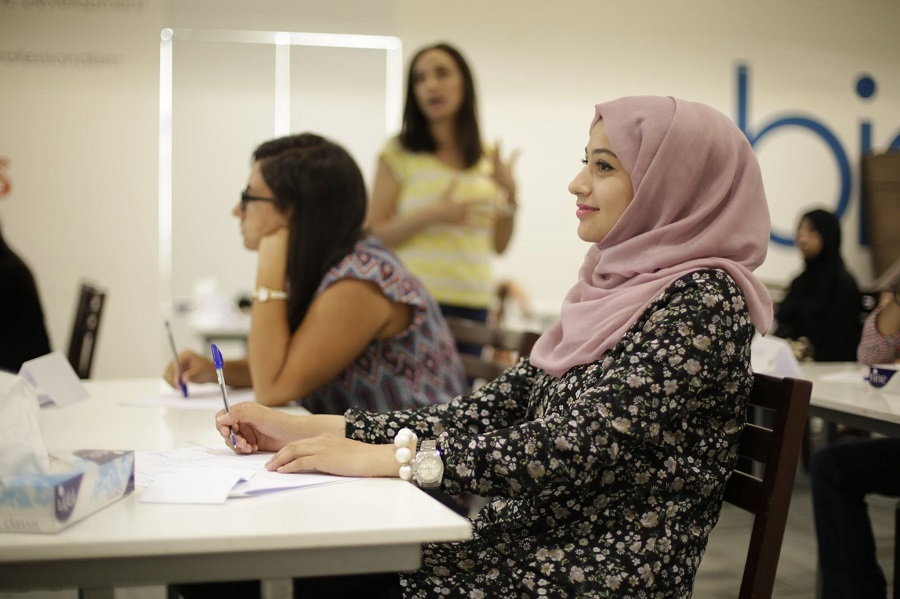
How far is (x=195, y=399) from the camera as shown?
1871 millimetres

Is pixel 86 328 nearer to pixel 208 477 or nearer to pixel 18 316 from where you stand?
pixel 18 316

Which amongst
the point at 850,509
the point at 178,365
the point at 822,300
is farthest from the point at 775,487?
the point at 822,300

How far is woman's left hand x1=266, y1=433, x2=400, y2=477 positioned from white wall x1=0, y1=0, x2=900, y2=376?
14.3 ft

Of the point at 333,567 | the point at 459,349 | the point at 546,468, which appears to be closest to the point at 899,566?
the point at 459,349

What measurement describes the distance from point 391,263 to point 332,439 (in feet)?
2.51

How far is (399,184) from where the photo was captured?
10.3 ft

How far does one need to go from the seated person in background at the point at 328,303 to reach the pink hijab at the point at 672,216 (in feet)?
1.90

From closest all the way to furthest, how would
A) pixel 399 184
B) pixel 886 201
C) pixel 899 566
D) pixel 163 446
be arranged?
pixel 163 446, pixel 899 566, pixel 399 184, pixel 886 201

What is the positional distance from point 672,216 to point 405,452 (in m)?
0.51

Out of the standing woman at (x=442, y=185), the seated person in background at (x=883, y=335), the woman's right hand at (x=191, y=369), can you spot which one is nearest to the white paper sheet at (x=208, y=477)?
the woman's right hand at (x=191, y=369)

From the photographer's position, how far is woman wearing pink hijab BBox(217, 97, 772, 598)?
111 centimetres

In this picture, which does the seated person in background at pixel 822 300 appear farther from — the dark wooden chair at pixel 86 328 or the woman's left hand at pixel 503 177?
the dark wooden chair at pixel 86 328

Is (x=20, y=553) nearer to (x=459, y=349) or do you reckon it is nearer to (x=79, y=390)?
(x=79, y=390)

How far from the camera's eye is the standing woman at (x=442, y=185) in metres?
3.05
